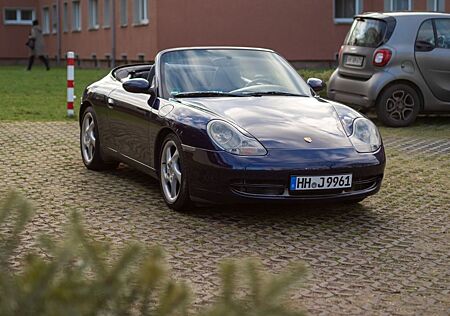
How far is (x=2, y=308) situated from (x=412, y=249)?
4.60 meters

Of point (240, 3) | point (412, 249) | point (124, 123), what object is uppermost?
point (240, 3)

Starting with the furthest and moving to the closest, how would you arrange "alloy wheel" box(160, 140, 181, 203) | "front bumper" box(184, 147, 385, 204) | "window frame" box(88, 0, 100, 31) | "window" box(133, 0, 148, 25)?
"window frame" box(88, 0, 100, 31), "window" box(133, 0, 148, 25), "alloy wheel" box(160, 140, 181, 203), "front bumper" box(184, 147, 385, 204)

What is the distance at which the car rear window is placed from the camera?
14.3 meters

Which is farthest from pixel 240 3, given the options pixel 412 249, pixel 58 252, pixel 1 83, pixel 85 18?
pixel 58 252

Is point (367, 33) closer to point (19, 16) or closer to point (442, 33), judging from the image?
point (442, 33)

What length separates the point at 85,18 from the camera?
40875mm

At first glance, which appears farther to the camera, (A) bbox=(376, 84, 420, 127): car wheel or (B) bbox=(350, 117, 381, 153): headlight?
(A) bbox=(376, 84, 420, 127): car wheel

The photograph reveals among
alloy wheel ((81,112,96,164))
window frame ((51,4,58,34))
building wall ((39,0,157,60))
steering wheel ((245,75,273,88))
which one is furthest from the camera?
window frame ((51,4,58,34))

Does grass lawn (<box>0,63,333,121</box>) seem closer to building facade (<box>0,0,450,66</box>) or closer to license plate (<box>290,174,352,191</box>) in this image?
building facade (<box>0,0,450,66</box>)

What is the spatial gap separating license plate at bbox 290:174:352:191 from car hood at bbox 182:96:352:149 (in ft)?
0.79

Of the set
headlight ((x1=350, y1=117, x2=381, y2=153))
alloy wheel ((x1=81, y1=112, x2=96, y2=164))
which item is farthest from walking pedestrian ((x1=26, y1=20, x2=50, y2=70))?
headlight ((x1=350, y1=117, x2=381, y2=153))

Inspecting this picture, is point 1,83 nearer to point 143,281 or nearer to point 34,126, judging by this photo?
point 34,126

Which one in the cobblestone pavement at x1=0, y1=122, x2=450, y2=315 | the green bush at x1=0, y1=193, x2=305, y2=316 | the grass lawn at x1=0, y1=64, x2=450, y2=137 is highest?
the green bush at x1=0, y1=193, x2=305, y2=316

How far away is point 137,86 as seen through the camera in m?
7.79
